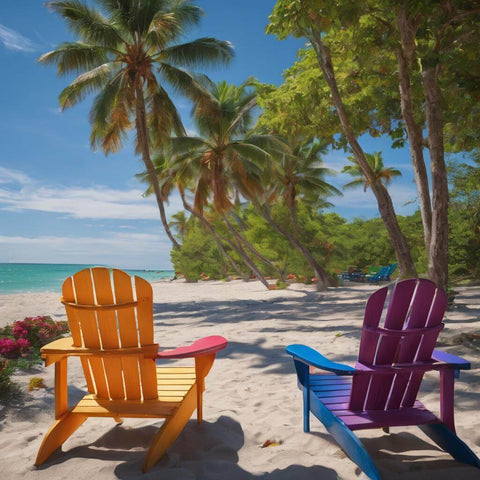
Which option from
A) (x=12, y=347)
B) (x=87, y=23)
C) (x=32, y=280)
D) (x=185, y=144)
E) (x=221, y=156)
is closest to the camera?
(x=12, y=347)

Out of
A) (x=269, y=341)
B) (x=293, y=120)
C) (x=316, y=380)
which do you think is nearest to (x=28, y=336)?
(x=269, y=341)

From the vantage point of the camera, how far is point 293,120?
28.8ft

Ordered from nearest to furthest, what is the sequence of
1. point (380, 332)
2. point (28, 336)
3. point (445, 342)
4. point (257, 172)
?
point (380, 332) → point (445, 342) → point (28, 336) → point (257, 172)

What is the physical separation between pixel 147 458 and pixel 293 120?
26.3 feet

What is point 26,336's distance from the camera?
15.5ft

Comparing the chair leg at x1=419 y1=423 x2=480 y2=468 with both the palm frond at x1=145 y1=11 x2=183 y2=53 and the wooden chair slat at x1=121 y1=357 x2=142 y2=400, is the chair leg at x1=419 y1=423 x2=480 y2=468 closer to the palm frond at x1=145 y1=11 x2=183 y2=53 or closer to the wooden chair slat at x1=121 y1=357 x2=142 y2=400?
the wooden chair slat at x1=121 y1=357 x2=142 y2=400

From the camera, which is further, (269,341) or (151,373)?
(269,341)

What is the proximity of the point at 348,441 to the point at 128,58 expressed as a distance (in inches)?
542

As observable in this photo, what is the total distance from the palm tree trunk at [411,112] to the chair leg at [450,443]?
3672 mm

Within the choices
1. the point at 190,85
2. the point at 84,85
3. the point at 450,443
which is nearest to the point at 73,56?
the point at 84,85

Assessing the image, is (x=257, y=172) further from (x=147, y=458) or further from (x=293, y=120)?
(x=147, y=458)

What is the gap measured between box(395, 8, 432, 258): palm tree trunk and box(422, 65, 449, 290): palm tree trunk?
0.22 m

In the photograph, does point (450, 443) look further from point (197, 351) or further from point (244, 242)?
point (244, 242)

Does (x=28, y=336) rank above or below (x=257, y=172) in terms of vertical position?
below
